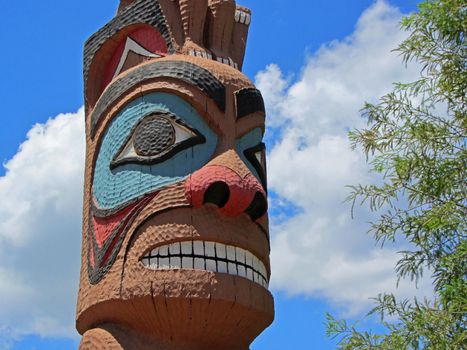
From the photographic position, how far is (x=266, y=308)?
6.26 m

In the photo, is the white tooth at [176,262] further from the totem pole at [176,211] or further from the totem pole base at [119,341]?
the totem pole base at [119,341]

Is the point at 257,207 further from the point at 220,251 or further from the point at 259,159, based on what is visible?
the point at 259,159

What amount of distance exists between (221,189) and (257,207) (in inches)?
16.7

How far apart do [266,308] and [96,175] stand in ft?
6.36

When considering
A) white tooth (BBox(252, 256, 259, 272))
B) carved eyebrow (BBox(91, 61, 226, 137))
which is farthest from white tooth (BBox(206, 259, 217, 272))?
carved eyebrow (BBox(91, 61, 226, 137))

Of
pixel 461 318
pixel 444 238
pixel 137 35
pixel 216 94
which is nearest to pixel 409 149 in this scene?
pixel 444 238

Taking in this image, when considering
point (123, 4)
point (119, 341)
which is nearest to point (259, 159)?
point (119, 341)

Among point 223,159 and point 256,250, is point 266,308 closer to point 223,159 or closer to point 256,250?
→ point 256,250

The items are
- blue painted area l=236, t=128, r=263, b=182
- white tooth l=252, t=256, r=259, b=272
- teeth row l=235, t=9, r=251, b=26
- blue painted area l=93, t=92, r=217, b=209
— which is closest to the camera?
blue painted area l=93, t=92, r=217, b=209

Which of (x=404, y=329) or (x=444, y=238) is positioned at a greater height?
(x=444, y=238)

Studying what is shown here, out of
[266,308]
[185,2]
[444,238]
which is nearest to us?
[266,308]

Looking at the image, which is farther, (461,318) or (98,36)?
(98,36)

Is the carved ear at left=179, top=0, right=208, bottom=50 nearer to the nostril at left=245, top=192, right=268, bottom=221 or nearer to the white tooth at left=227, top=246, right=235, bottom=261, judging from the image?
the nostril at left=245, top=192, right=268, bottom=221

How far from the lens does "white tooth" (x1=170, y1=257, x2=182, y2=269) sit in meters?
5.90
